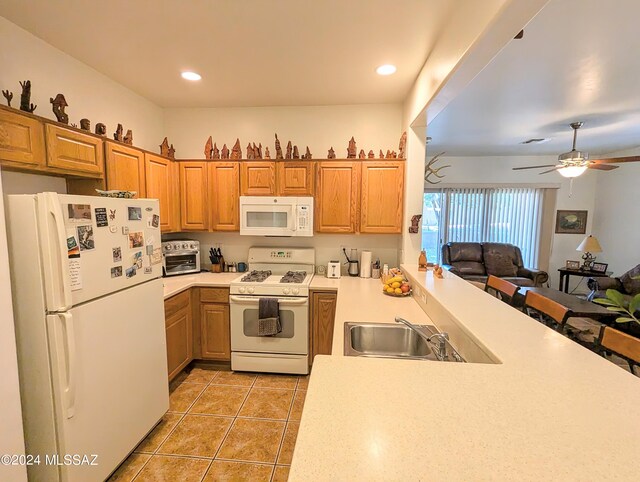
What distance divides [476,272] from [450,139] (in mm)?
2372

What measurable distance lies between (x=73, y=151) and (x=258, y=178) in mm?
1494

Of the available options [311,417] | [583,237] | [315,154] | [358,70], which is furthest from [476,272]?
[311,417]

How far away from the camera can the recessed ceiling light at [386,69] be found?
2.29 m

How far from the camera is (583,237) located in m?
5.64

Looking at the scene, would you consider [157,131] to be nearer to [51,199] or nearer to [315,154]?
[315,154]

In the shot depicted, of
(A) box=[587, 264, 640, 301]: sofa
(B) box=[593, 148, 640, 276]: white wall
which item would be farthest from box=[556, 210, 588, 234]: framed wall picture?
(A) box=[587, 264, 640, 301]: sofa

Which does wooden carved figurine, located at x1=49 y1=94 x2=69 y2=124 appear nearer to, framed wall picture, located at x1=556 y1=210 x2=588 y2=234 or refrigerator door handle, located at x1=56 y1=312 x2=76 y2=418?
refrigerator door handle, located at x1=56 y1=312 x2=76 y2=418

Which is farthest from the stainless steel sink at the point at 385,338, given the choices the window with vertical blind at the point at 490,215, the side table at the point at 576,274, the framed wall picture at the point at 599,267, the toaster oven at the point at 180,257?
the framed wall picture at the point at 599,267

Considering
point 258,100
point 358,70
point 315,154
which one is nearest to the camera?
point 358,70

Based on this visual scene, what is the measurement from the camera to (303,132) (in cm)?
328

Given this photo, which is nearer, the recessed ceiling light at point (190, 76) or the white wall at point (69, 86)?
the white wall at point (69, 86)

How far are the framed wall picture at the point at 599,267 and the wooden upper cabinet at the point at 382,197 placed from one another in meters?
4.44

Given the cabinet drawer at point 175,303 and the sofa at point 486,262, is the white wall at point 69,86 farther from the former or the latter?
the sofa at point 486,262

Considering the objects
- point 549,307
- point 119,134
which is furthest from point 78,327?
point 549,307
